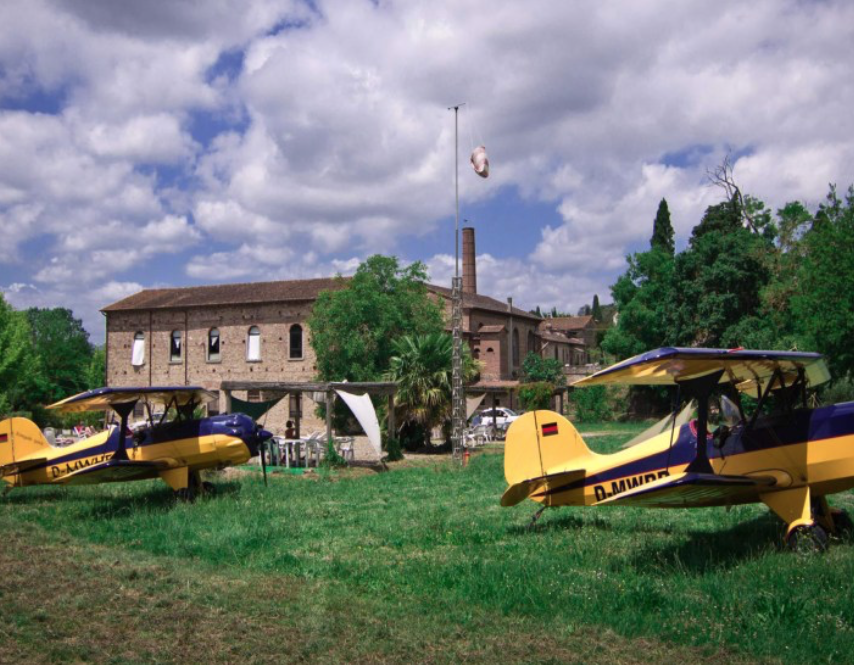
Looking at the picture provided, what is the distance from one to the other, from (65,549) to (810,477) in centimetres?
966

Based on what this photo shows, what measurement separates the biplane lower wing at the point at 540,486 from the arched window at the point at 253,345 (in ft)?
140

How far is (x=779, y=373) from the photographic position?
9492 millimetres

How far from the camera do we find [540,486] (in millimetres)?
11086

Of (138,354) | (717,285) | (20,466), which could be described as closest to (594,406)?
(717,285)

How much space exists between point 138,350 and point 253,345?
9.50 meters

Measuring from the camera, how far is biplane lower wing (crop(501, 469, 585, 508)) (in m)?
10.8

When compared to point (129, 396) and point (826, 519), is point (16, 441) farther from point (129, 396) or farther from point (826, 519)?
point (826, 519)

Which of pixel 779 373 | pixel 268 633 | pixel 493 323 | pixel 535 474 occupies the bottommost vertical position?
pixel 268 633

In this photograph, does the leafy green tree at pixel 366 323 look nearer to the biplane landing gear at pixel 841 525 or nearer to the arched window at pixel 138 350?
the arched window at pixel 138 350

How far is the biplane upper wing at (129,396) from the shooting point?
1501 centimetres

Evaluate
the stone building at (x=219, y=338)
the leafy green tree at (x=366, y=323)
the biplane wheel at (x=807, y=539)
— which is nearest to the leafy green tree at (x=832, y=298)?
the leafy green tree at (x=366, y=323)

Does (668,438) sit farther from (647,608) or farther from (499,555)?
(647,608)

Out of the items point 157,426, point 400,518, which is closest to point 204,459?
point 157,426

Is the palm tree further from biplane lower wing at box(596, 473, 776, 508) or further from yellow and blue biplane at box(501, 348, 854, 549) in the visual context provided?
biplane lower wing at box(596, 473, 776, 508)
